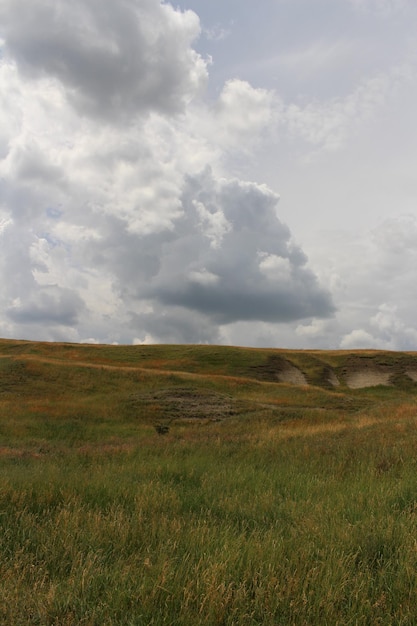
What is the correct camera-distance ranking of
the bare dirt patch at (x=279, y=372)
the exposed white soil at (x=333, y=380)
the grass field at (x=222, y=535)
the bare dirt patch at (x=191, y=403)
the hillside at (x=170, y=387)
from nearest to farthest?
the grass field at (x=222, y=535) → the hillside at (x=170, y=387) → the bare dirt patch at (x=191, y=403) → the bare dirt patch at (x=279, y=372) → the exposed white soil at (x=333, y=380)

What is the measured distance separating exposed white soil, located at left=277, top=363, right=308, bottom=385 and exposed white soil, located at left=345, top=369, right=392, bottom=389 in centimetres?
648

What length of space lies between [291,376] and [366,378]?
11.1 metres

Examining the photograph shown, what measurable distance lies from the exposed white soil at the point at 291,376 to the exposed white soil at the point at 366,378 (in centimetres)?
648

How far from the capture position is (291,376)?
2388 inches

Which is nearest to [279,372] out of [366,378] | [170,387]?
[366,378]

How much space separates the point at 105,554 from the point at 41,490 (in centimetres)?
324

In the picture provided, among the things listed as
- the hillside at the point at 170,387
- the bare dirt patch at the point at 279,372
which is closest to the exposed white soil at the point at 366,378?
the hillside at the point at 170,387

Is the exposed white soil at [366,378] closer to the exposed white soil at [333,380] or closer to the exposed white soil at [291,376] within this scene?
the exposed white soil at [333,380]

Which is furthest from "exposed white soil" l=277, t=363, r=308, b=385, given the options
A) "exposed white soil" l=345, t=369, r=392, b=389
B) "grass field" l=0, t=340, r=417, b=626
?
"grass field" l=0, t=340, r=417, b=626

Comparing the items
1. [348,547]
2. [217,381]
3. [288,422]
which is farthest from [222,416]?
[348,547]

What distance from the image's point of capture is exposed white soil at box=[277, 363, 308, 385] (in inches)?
2316

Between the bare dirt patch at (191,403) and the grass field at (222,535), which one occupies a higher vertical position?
the grass field at (222,535)

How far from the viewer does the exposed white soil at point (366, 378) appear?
5975 cm

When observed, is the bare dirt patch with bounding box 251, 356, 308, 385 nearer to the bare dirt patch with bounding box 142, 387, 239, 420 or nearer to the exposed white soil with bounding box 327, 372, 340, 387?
the exposed white soil with bounding box 327, 372, 340, 387
